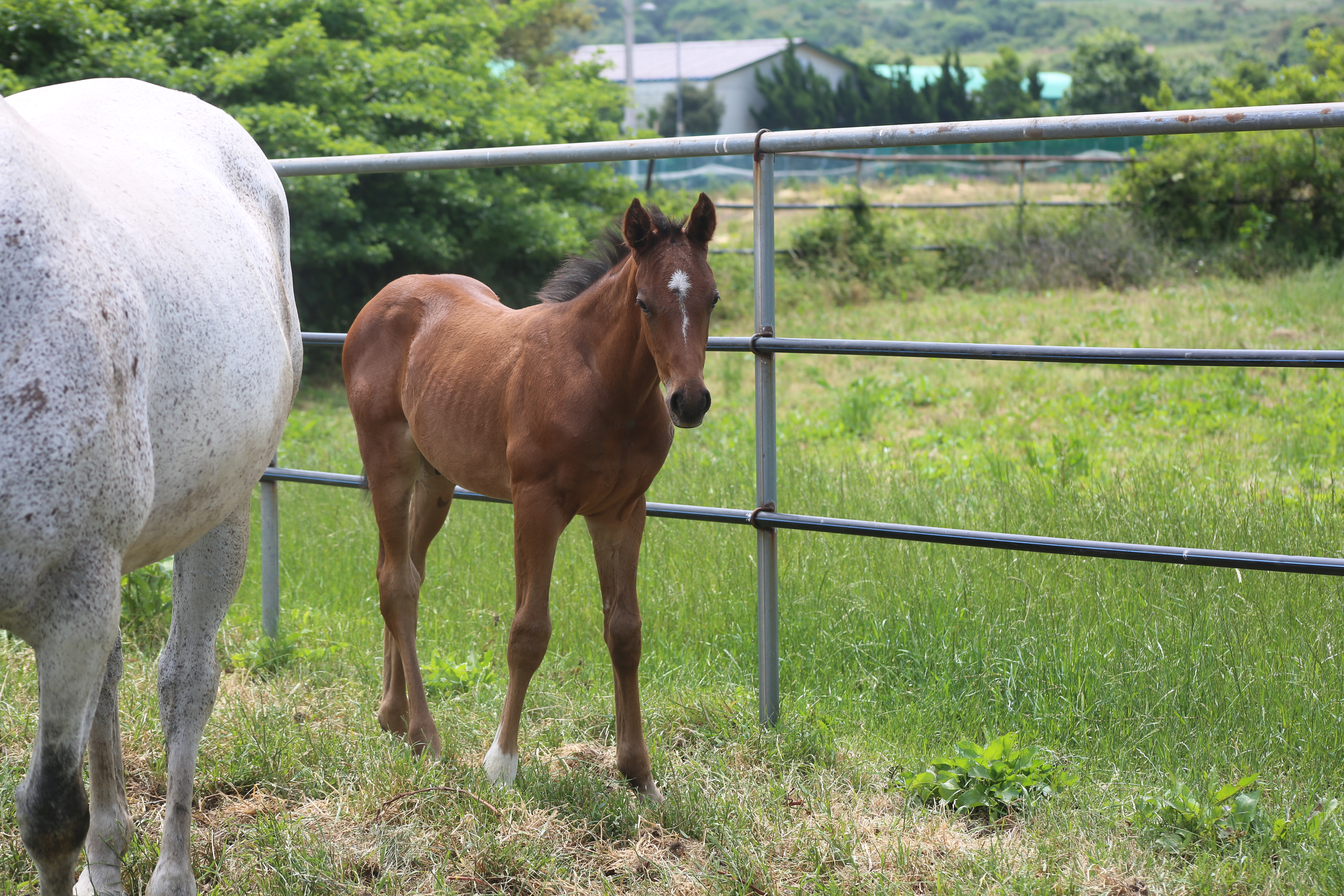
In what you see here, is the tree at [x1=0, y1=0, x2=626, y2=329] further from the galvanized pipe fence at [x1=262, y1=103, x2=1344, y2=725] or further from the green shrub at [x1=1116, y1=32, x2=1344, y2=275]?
the green shrub at [x1=1116, y1=32, x2=1344, y2=275]

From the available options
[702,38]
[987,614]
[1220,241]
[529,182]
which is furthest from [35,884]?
[702,38]

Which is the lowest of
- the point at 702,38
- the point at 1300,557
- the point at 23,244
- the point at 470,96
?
the point at 1300,557

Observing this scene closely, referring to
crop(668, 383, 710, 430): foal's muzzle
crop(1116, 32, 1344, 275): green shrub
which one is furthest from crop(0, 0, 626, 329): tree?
crop(668, 383, 710, 430): foal's muzzle

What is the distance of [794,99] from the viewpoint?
55.0 meters

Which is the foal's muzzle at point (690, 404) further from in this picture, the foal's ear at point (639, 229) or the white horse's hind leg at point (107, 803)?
the white horse's hind leg at point (107, 803)

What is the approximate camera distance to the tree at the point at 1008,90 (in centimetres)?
4916

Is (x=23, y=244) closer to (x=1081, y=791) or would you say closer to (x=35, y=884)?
(x=35, y=884)

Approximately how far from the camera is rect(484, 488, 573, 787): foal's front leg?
8.55 ft

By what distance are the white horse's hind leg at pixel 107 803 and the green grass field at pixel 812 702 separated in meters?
0.09

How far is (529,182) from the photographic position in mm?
11406

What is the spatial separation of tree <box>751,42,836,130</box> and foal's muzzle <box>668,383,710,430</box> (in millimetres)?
51562

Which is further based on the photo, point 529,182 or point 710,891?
point 529,182

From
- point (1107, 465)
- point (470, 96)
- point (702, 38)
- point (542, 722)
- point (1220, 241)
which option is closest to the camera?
point (542, 722)

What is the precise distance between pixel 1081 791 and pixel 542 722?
153 cm
